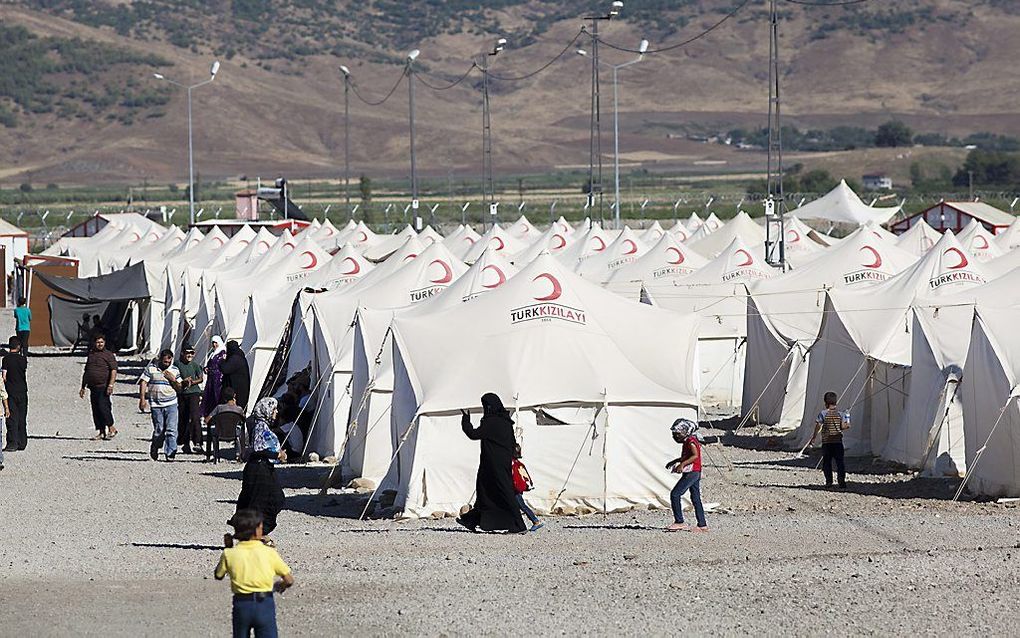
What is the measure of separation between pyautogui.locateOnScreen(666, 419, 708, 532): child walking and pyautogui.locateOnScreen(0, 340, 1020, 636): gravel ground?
264 millimetres

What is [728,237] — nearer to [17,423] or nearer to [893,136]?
[17,423]

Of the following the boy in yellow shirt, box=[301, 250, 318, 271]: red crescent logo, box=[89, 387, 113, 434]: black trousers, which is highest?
box=[301, 250, 318, 271]: red crescent logo

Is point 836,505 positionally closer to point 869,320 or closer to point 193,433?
point 869,320

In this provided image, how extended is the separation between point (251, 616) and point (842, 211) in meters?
57.9

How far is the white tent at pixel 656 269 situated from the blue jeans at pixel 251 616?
23.0m

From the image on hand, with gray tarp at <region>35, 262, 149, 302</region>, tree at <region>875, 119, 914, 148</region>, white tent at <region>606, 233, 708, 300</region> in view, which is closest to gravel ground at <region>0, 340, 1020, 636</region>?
white tent at <region>606, 233, 708, 300</region>

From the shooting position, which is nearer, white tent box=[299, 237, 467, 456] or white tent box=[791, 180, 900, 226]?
white tent box=[299, 237, 467, 456]

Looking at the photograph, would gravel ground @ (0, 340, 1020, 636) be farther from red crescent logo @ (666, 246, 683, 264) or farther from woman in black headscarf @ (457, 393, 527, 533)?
red crescent logo @ (666, 246, 683, 264)

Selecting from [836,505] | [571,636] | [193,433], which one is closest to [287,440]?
[193,433]

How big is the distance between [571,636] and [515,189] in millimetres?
122466

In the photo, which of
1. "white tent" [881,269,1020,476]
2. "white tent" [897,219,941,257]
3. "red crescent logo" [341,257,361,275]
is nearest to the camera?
"white tent" [881,269,1020,476]

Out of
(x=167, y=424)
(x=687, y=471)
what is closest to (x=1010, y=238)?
(x=167, y=424)

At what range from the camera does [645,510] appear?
62.2ft

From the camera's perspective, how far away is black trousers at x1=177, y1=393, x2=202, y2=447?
24.0m
